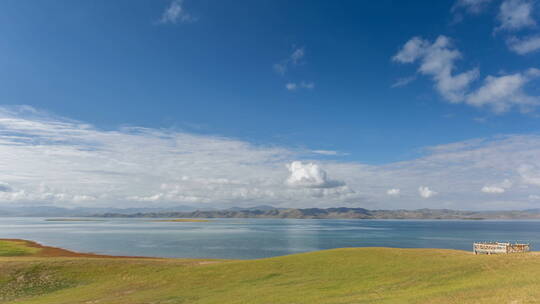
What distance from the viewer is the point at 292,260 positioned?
5028cm

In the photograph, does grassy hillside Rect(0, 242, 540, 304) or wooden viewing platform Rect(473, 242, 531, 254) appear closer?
grassy hillside Rect(0, 242, 540, 304)

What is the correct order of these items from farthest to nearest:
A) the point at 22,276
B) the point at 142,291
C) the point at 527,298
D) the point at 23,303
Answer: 1. the point at 22,276
2. the point at 142,291
3. the point at 23,303
4. the point at 527,298

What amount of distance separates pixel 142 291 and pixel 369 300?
27.8 m

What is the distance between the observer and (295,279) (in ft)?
131

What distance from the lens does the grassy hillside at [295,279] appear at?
1113 inches

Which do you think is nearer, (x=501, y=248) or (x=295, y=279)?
(x=295, y=279)

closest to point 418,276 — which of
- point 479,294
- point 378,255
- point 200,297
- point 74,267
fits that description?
point 479,294

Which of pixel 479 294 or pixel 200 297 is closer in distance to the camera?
pixel 479 294

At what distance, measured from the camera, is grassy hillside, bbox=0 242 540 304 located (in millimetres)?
28266

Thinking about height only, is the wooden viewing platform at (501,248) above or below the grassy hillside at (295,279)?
above

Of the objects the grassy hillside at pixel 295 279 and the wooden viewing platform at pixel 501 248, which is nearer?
the grassy hillside at pixel 295 279

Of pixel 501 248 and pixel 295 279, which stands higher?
pixel 501 248

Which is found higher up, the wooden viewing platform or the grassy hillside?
the wooden viewing platform

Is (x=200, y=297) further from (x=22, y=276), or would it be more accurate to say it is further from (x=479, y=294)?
(x=22, y=276)
